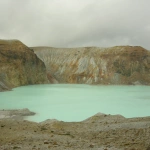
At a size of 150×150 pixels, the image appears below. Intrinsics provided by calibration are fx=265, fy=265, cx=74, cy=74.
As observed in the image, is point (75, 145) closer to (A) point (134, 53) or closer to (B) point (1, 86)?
(B) point (1, 86)

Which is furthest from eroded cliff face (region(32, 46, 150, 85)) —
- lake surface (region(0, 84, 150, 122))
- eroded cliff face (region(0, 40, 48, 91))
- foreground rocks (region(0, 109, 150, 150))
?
foreground rocks (region(0, 109, 150, 150))

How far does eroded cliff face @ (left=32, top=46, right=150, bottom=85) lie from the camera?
3543 inches

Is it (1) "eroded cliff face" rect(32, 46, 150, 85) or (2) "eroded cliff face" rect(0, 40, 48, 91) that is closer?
(2) "eroded cliff face" rect(0, 40, 48, 91)

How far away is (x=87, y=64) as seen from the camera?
319 ft

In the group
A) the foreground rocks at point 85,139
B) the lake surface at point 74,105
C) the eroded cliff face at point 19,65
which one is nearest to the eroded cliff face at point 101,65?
the eroded cliff face at point 19,65

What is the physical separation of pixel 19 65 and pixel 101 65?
31.4 meters

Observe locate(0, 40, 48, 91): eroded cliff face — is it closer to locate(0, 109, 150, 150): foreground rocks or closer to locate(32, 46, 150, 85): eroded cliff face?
locate(32, 46, 150, 85): eroded cliff face

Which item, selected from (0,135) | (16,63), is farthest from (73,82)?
(0,135)

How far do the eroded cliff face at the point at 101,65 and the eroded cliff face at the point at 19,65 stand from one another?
917cm

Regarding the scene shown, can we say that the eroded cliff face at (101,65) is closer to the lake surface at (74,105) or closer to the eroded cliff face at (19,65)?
the eroded cliff face at (19,65)

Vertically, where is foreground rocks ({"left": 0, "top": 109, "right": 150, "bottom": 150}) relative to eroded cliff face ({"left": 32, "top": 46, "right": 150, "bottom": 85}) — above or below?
below

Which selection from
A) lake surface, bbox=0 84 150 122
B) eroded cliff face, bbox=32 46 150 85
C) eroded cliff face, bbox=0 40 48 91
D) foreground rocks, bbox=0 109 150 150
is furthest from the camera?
eroded cliff face, bbox=32 46 150 85

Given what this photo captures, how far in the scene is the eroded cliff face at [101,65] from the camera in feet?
295

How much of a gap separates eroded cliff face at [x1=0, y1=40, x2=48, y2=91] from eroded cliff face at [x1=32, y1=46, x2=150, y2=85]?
30.1 feet
